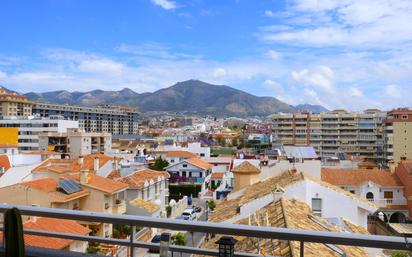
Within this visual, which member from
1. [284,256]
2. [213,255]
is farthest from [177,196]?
[213,255]

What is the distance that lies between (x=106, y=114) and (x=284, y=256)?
417 feet

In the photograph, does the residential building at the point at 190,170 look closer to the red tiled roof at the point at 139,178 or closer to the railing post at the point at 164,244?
the red tiled roof at the point at 139,178

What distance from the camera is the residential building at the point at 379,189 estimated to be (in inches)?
1284

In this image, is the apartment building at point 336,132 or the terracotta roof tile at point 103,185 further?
the apartment building at point 336,132

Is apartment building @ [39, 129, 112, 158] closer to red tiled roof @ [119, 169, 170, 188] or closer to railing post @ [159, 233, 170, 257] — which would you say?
red tiled roof @ [119, 169, 170, 188]

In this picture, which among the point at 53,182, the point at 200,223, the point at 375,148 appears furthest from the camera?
the point at 375,148

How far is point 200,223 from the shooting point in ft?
9.06

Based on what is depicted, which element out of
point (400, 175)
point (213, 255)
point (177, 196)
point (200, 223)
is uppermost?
point (200, 223)

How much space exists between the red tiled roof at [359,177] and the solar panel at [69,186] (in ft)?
60.5

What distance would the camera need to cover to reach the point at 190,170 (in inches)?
2010

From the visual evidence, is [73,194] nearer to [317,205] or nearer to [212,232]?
[317,205]

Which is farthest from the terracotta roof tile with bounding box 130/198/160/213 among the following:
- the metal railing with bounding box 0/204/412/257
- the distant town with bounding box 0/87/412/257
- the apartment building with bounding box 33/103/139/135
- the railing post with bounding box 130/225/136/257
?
the apartment building with bounding box 33/103/139/135

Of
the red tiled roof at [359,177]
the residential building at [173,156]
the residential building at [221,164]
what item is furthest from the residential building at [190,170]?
the red tiled roof at [359,177]

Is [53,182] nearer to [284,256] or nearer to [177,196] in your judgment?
[284,256]
